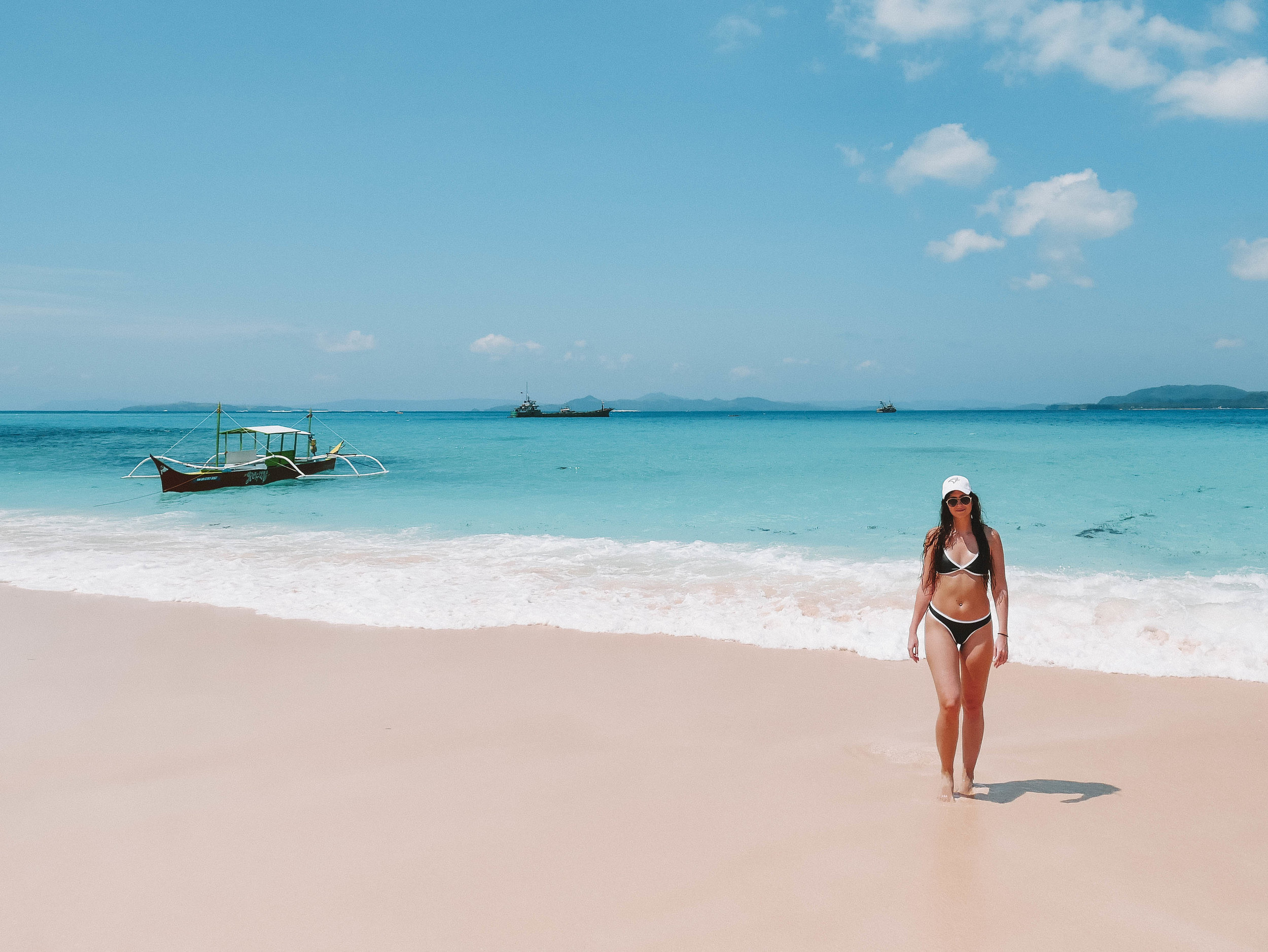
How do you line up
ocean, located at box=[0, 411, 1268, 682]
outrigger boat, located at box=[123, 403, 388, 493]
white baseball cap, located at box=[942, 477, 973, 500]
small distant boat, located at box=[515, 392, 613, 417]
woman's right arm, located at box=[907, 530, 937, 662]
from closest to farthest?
white baseball cap, located at box=[942, 477, 973, 500]
woman's right arm, located at box=[907, 530, 937, 662]
ocean, located at box=[0, 411, 1268, 682]
outrigger boat, located at box=[123, 403, 388, 493]
small distant boat, located at box=[515, 392, 613, 417]

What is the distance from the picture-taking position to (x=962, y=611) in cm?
391

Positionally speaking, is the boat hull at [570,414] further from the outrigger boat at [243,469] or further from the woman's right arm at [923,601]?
the woman's right arm at [923,601]

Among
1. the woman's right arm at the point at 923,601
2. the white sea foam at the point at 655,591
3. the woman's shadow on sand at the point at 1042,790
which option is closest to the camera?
the woman's right arm at the point at 923,601

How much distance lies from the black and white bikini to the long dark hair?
0.02 m

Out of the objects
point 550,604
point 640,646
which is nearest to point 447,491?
point 550,604

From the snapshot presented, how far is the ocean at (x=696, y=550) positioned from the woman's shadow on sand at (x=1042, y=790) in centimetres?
247

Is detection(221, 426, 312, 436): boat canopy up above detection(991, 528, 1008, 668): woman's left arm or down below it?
above

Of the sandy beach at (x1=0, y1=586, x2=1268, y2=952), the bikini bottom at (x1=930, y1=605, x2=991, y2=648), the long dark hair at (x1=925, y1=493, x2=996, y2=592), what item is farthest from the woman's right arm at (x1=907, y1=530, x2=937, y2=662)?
the sandy beach at (x1=0, y1=586, x2=1268, y2=952)

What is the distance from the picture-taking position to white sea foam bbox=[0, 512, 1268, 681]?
7.25m

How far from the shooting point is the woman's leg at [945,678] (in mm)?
3916

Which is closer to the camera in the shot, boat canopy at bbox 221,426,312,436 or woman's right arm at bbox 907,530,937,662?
woman's right arm at bbox 907,530,937,662

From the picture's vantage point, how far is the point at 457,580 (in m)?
10.2

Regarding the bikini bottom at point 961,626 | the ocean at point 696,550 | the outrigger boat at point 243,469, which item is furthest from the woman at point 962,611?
the outrigger boat at point 243,469

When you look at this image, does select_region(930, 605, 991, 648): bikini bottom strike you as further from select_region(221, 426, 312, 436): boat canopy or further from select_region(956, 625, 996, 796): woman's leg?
select_region(221, 426, 312, 436): boat canopy
